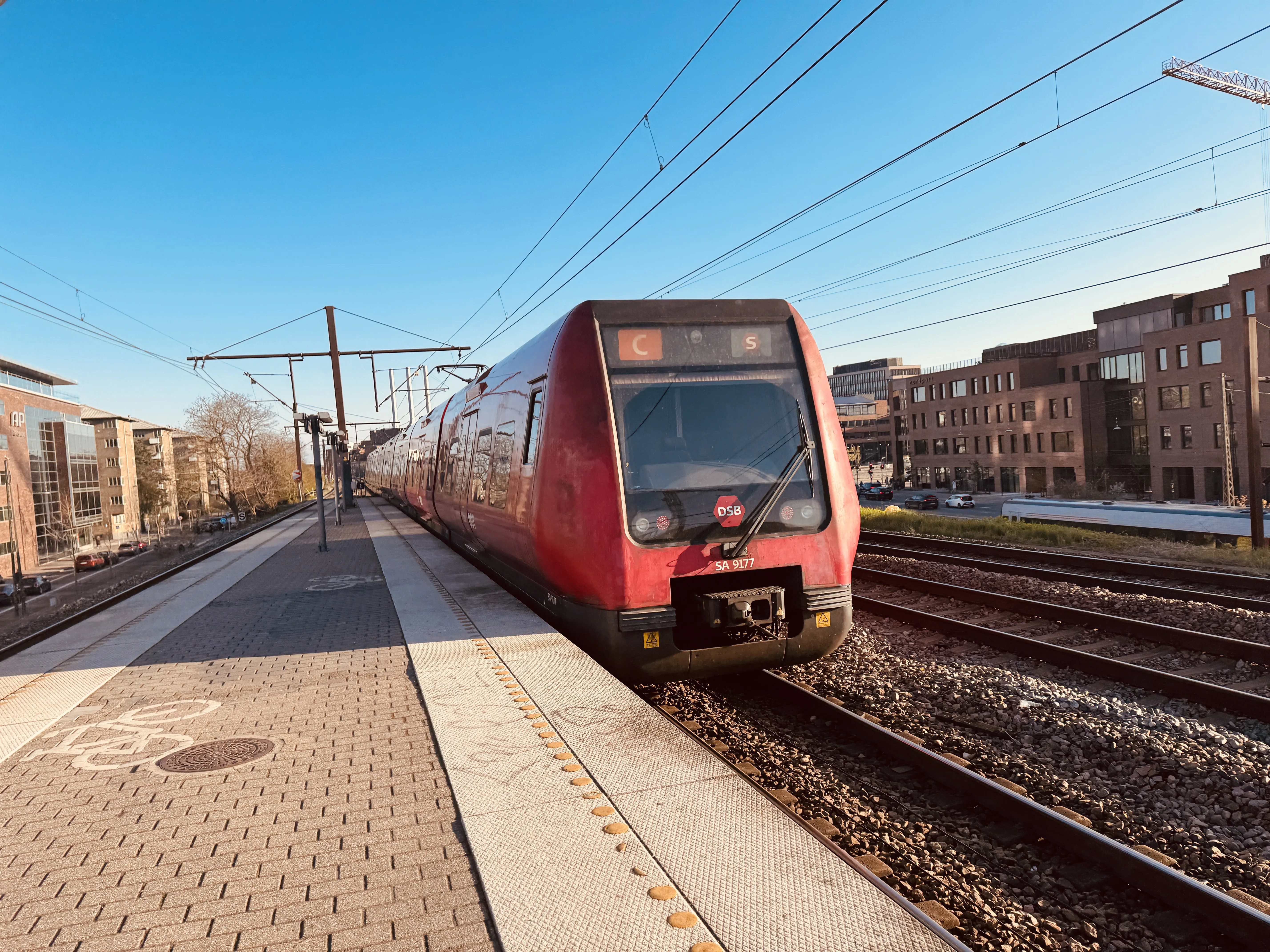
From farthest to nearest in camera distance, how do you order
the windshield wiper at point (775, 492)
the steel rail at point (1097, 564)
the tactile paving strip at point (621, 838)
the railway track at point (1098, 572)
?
the steel rail at point (1097, 564) < the railway track at point (1098, 572) < the windshield wiper at point (775, 492) < the tactile paving strip at point (621, 838)

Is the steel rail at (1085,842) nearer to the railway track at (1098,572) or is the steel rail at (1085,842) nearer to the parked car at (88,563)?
the railway track at (1098,572)

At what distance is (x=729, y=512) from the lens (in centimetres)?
630

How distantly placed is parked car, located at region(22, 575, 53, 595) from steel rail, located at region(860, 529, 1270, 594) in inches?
1484

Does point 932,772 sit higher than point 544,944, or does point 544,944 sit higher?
point 544,944

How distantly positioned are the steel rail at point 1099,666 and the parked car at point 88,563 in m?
51.7

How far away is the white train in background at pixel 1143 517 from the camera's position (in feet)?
66.8

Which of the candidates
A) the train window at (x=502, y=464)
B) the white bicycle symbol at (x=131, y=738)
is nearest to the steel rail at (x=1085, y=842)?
the train window at (x=502, y=464)

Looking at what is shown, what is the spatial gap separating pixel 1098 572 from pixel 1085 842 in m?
10.5

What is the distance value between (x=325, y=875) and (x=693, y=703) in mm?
3878

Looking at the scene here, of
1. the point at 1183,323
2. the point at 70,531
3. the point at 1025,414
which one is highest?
the point at 1183,323

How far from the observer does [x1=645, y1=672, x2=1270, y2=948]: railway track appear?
133 inches

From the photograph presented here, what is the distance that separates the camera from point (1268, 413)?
3822cm

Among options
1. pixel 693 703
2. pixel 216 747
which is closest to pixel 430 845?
pixel 216 747

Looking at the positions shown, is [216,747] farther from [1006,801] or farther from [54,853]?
[1006,801]
